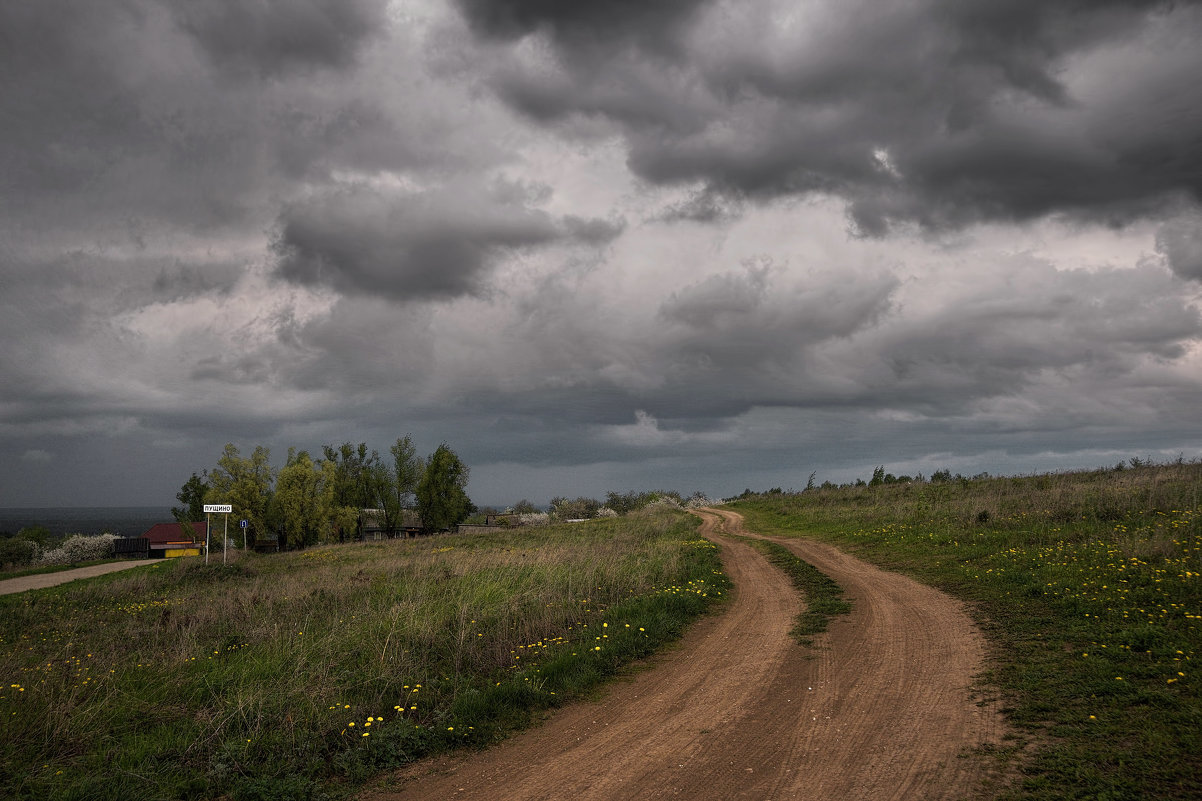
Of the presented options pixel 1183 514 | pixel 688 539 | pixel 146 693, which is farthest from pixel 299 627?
pixel 1183 514

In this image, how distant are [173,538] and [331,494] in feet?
95.0

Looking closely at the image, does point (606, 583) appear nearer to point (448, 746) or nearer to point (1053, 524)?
point (448, 746)

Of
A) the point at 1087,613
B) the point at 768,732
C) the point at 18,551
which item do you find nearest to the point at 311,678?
the point at 768,732

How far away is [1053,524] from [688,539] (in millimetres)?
13439

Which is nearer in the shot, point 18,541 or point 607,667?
point 607,667

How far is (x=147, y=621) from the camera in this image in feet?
51.1

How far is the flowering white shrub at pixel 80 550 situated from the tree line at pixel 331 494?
345 inches

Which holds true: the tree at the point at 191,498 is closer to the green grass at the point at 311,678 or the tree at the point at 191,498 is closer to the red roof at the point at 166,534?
the red roof at the point at 166,534

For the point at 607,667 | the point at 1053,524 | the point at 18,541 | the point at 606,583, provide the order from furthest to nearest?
the point at 18,541, the point at 1053,524, the point at 606,583, the point at 607,667

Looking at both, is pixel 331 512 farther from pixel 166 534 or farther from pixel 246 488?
pixel 166 534

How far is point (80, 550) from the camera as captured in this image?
2461 inches

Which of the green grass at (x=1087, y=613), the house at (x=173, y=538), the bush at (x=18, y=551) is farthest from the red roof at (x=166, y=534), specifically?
the green grass at (x=1087, y=613)

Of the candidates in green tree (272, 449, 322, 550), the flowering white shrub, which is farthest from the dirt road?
the flowering white shrub

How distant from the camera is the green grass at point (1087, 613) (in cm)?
530
